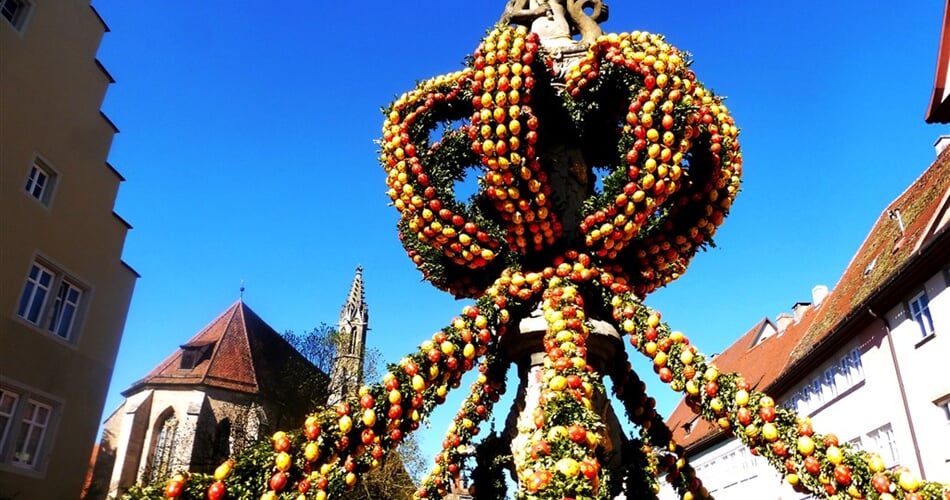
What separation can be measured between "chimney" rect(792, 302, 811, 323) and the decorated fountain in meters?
21.2

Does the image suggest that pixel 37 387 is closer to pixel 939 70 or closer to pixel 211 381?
pixel 939 70

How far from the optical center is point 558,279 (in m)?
4.69

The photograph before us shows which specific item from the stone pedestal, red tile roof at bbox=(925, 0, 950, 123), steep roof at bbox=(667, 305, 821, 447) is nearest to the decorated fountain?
the stone pedestal

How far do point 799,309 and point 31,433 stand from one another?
24145 millimetres

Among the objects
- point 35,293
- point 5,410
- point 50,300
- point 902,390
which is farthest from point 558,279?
point 902,390

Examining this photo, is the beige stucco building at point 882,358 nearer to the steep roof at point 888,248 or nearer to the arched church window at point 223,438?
the steep roof at point 888,248

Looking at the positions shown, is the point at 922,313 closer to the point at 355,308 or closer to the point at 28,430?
the point at 28,430

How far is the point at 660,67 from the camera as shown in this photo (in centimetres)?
455

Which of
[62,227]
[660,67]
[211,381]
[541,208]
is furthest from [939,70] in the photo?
[211,381]

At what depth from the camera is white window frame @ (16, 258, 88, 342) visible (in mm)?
11820

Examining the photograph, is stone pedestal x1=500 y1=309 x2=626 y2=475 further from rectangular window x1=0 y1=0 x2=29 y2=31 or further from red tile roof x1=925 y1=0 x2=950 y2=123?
rectangular window x1=0 y1=0 x2=29 y2=31

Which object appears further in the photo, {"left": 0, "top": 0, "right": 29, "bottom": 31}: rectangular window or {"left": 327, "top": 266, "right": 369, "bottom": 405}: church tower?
{"left": 327, "top": 266, "right": 369, "bottom": 405}: church tower

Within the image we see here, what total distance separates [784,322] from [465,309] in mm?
24281

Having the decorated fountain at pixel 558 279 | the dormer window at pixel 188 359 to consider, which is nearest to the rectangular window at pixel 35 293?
the decorated fountain at pixel 558 279
